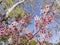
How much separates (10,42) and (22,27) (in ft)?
1.32

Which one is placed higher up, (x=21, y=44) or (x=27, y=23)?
(x=27, y=23)

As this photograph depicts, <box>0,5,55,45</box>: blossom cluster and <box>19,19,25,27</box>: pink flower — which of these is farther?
<box>19,19,25,27</box>: pink flower

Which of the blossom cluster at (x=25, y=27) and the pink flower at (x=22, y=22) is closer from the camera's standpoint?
the blossom cluster at (x=25, y=27)

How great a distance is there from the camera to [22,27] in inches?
188

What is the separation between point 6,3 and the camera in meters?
14.7

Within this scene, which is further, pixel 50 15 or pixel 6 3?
pixel 6 3

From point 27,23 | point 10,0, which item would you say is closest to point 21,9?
point 10,0

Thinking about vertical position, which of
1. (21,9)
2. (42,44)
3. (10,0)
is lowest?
(42,44)

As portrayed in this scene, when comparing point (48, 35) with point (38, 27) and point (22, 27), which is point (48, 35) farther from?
point (22, 27)

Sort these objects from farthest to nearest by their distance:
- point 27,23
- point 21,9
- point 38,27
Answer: point 21,9 < point 27,23 < point 38,27

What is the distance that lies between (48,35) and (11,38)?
31.3 inches

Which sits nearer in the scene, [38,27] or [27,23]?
[38,27]

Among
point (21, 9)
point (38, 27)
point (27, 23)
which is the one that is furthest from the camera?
Answer: point (21, 9)

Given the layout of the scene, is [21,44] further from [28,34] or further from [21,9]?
[21,9]
